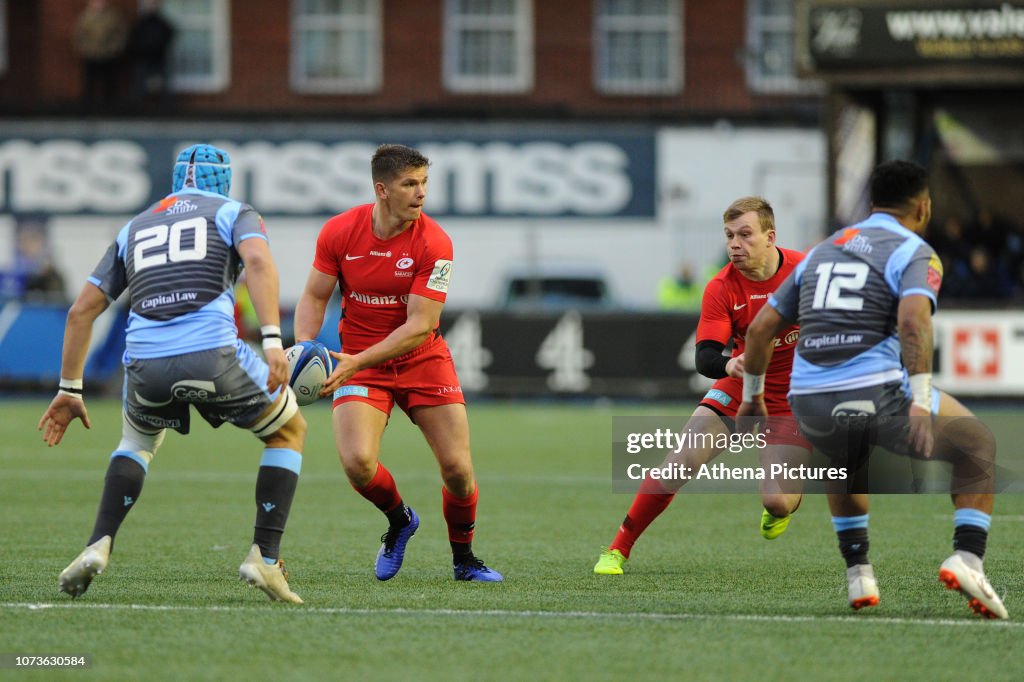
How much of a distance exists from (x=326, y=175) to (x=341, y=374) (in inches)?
849

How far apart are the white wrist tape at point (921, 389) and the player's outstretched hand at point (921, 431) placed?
2 cm

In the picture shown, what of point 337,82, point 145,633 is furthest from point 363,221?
point 337,82

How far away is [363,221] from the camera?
8234mm

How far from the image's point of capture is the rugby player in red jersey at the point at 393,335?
799 cm

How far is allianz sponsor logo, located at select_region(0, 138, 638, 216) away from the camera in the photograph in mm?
28953

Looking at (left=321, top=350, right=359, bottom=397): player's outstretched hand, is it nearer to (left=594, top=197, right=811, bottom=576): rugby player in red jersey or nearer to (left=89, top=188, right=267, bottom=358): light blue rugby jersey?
(left=89, top=188, right=267, bottom=358): light blue rugby jersey


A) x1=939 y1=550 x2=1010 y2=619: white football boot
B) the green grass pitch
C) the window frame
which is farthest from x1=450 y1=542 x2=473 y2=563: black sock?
the window frame

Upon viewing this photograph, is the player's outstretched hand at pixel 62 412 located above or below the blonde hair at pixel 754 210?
below

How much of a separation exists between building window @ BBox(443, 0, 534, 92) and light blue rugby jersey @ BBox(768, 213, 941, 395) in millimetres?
27369

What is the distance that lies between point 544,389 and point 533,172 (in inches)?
303

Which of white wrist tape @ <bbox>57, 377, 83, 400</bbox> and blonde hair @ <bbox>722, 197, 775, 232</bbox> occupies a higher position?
blonde hair @ <bbox>722, 197, 775, 232</bbox>

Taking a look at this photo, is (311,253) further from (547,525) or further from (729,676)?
(729,676)

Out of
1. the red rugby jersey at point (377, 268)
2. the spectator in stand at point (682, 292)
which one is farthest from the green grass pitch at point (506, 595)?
the spectator in stand at point (682, 292)

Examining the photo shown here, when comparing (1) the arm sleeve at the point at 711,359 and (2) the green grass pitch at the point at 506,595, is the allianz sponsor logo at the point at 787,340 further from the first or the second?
(2) the green grass pitch at the point at 506,595
